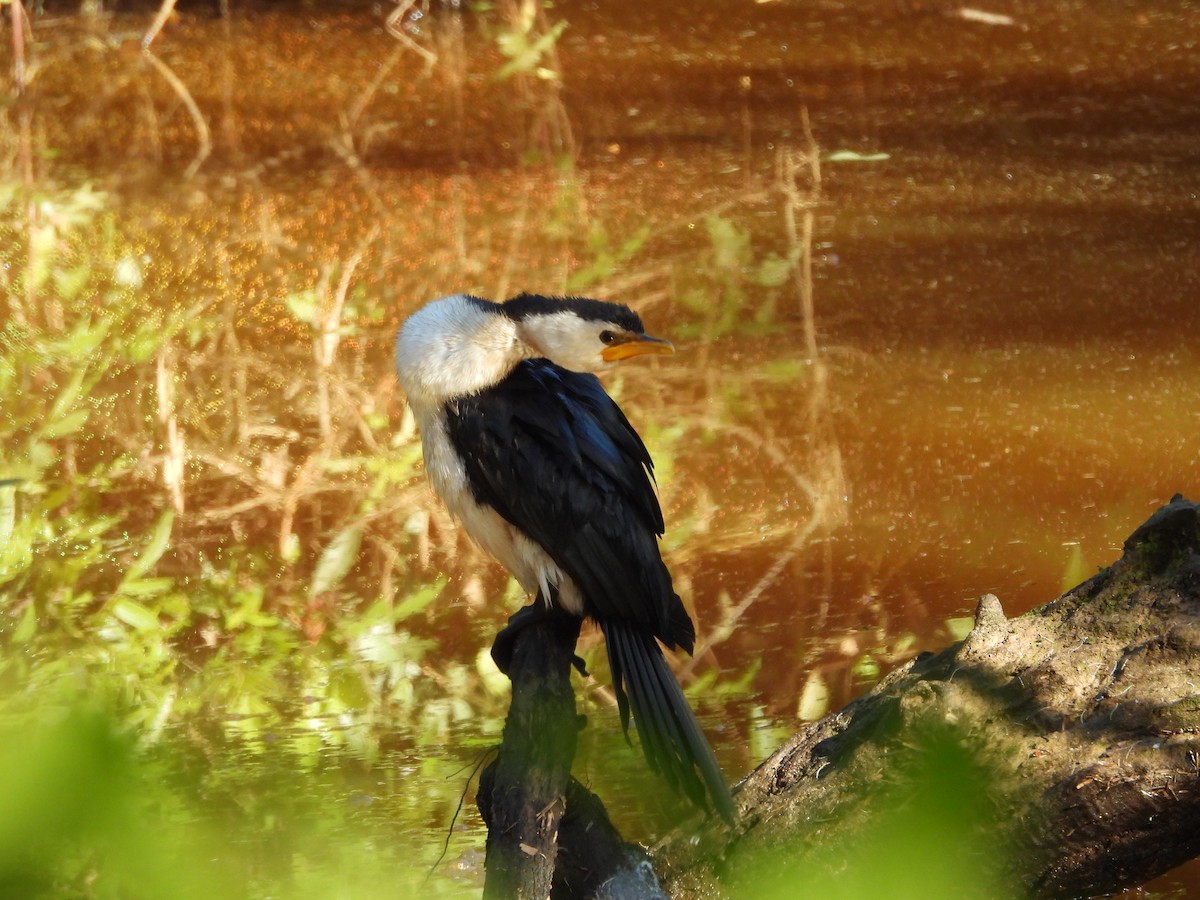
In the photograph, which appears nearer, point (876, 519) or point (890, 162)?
point (876, 519)

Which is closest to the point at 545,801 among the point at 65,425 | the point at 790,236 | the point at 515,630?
the point at 515,630

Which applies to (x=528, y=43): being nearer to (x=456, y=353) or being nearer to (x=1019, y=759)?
(x=456, y=353)

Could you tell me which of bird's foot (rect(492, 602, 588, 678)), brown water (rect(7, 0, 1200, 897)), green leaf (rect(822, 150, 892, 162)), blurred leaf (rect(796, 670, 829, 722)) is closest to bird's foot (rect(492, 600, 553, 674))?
bird's foot (rect(492, 602, 588, 678))

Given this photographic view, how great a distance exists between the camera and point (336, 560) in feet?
9.90

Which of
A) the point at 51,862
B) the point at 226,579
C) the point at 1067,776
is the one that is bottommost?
the point at 226,579

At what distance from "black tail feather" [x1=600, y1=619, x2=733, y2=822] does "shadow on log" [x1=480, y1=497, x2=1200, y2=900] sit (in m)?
0.09

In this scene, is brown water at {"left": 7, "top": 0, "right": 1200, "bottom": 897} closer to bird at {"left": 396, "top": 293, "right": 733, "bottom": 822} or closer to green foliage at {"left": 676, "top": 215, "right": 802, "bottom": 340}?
green foliage at {"left": 676, "top": 215, "right": 802, "bottom": 340}

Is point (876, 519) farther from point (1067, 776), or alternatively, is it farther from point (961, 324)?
point (1067, 776)

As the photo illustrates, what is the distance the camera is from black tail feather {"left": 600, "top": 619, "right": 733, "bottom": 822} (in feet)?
5.70

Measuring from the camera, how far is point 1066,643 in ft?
6.17

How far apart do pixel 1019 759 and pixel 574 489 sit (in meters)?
0.62

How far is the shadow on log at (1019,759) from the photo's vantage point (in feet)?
5.33

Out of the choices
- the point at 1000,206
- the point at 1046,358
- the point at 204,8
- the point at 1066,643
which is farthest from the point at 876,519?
the point at 204,8

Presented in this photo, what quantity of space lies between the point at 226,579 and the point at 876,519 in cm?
133
